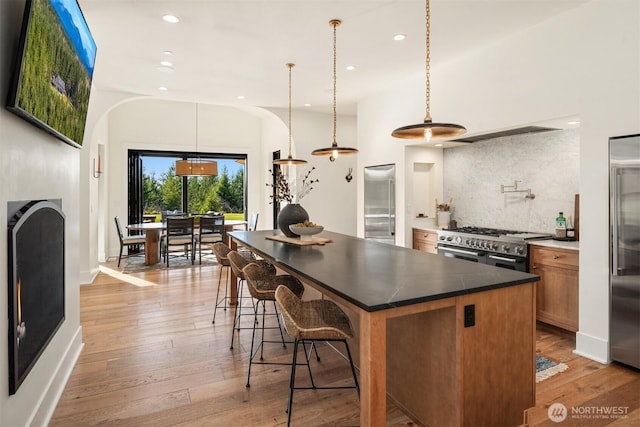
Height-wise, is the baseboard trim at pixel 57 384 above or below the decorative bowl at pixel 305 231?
below

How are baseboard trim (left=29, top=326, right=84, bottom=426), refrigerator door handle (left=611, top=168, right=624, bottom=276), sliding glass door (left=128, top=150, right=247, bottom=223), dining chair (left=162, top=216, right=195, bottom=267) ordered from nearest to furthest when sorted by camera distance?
baseboard trim (left=29, top=326, right=84, bottom=426)
refrigerator door handle (left=611, top=168, right=624, bottom=276)
dining chair (left=162, top=216, right=195, bottom=267)
sliding glass door (left=128, top=150, right=247, bottom=223)

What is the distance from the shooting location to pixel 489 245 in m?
3.99

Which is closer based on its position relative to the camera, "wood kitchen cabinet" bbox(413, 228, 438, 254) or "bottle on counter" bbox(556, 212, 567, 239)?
"bottle on counter" bbox(556, 212, 567, 239)

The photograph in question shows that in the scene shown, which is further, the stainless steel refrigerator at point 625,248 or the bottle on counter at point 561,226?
the bottle on counter at point 561,226

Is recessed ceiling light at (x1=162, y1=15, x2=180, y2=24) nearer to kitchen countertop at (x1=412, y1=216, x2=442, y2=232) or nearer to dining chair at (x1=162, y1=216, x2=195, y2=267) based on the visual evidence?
kitchen countertop at (x1=412, y1=216, x2=442, y2=232)

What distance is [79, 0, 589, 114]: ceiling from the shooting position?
3104 millimetres

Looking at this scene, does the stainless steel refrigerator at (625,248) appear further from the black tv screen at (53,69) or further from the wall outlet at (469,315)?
the black tv screen at (53,69)

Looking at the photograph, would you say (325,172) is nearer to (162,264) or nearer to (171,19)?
(162,264)

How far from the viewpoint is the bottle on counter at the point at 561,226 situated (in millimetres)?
3716

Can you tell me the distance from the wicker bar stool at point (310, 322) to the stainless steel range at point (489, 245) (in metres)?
2.33

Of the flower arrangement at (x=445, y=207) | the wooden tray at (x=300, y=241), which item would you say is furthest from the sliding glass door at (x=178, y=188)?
the wooden tray at (x=300, y=241)

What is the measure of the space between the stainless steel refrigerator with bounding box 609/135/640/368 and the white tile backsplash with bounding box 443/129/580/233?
1031 mm

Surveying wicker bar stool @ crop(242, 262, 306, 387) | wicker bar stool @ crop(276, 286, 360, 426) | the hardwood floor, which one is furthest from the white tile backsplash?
wicker bar stool @ crop(276, 286, 360, 426)

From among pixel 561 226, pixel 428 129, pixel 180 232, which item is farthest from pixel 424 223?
pixel 180 232
